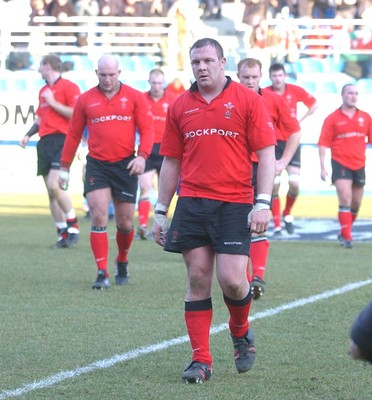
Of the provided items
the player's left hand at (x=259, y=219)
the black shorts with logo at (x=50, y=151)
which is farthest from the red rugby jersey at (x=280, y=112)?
the black shorts with logo at (x=50, y=151)

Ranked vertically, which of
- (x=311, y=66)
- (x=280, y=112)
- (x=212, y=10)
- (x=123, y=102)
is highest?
(x=123, y=102)

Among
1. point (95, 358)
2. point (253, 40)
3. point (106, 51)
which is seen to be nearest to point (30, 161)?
point (106, 51)

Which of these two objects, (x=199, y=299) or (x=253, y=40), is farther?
(x=253, y=40)

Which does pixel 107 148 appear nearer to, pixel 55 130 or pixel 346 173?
pixel 55 130

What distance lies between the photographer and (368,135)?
49.8ft

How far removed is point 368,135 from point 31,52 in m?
13.7

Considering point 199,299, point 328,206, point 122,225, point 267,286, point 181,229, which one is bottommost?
point 328,206

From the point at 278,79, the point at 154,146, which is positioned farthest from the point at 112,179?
the point at 154,146

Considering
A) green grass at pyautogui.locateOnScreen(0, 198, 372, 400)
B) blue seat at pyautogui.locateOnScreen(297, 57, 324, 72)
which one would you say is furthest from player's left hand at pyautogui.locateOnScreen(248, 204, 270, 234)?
blue seat at pyautogui.locateOnScreen(297, 57, 324, 72)

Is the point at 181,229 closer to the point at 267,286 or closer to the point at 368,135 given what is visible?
the point at 267,286

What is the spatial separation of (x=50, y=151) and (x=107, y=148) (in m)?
3.79

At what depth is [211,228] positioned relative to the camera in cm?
651

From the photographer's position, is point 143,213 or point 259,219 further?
point 143,213

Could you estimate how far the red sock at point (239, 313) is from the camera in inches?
261
